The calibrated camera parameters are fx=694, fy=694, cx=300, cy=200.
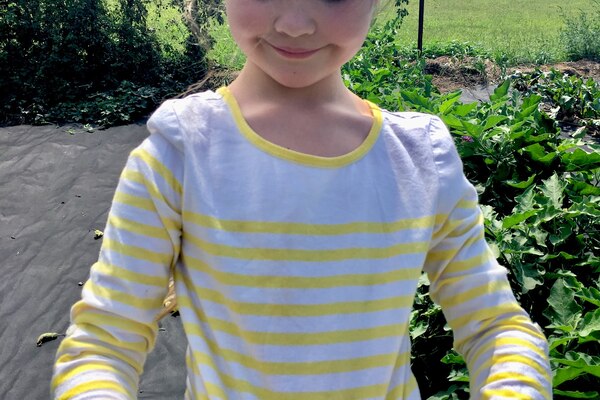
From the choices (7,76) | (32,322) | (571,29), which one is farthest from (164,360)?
(571,29)

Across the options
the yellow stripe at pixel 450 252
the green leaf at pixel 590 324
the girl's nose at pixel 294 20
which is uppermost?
the girl's nose at pixel 294 20

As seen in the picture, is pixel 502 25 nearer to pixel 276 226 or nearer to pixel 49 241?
pixel 49 241

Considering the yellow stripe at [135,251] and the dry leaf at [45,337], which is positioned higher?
the yellow stripe at [135,251]

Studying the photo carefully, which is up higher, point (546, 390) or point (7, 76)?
point (546, 390)

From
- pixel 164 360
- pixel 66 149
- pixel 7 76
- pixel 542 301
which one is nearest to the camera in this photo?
pixel 542 301

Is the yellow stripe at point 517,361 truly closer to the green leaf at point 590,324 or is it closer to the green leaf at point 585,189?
the green leaf at point 590,324

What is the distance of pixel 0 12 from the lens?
8438 mm

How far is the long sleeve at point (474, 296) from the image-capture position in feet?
Answer: 3.05

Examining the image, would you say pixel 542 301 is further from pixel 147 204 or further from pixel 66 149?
pixel 66 149

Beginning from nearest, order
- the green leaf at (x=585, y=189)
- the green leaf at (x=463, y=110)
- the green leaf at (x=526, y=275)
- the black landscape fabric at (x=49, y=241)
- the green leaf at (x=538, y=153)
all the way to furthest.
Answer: the green leaf at (x=526, y=275) < the green leaf at (x=585, y=189) < the green leaf at (x=538, y=153) < the green leaf at (x=463, y=110) < the black landscape fabric at (x=49, y=241)

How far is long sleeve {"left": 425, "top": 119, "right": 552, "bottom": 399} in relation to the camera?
0.93 metres

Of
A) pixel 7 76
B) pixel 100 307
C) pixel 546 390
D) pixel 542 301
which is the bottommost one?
pixel 7 76

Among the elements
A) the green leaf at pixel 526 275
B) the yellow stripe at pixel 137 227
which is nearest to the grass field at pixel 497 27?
the green leaf at pixel 526 275

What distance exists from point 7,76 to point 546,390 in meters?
8.56
